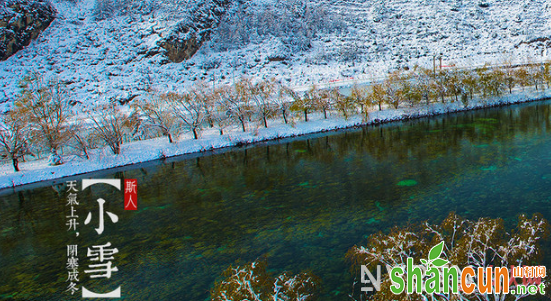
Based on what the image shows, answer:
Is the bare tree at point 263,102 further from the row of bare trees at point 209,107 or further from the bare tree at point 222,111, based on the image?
the bare tree at point 222,111

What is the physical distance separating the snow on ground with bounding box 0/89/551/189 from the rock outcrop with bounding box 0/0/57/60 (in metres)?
68.0

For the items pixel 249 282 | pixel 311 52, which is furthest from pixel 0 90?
pixel 249 282

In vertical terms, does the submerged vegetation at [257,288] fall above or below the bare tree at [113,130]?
below

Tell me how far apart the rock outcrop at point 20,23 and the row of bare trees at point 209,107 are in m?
50.8

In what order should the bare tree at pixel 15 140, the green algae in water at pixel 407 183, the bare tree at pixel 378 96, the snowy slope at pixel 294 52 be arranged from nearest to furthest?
the green algae in water at pixel 407 183, the bare tree at pixel 15 140, the bare tree at pixel 378 96, the snowy slope at pixel 294 52

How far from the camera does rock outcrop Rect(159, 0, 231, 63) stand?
90625mm

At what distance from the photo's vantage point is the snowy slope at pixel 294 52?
76.9m

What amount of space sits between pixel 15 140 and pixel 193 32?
70.6 m

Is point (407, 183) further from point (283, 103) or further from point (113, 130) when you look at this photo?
point (113, 130)

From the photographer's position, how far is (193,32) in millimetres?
95625

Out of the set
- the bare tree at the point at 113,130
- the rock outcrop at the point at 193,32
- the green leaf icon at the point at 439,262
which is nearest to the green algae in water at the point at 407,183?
the green leaf icon at the point at 439,262

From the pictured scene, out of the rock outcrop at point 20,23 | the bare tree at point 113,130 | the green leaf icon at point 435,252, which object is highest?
the rock outcrop at point 20,23

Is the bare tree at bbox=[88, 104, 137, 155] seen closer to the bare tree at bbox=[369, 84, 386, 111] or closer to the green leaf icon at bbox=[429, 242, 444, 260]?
the bare tree at bbox=[369, 84, 386, 111]

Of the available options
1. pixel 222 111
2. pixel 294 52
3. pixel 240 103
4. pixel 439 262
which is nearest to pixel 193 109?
pixel 222 111
